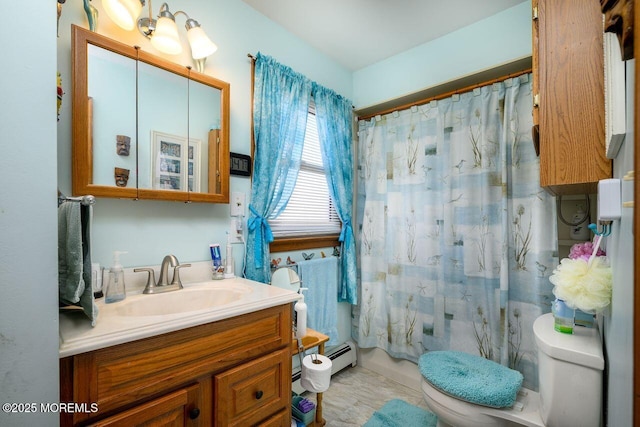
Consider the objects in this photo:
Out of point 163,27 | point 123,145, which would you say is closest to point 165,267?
point 123,145

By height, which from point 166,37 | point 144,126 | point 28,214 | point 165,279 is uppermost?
point 166,37

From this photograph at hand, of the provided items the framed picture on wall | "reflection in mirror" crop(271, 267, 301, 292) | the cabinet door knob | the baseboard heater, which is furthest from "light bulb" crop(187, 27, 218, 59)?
the baseboard heater

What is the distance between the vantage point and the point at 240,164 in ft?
5.33

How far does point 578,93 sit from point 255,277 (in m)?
1.69

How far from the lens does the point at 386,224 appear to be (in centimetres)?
228

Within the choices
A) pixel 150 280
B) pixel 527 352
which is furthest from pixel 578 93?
pixel 150 280

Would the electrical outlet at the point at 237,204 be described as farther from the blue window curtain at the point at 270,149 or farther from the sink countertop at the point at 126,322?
the sink countertop at the point at 126,322

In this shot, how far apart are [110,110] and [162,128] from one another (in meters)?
0.21

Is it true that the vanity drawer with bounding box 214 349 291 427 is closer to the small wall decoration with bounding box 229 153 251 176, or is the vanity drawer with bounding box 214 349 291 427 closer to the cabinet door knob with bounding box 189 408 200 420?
the cabinet door knob with bounding box 189 408 200 420

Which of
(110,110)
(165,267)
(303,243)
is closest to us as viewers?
(110,110)

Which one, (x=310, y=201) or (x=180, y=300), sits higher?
(x=310, y=201)

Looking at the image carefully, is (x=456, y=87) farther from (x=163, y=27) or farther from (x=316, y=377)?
(x=316, y=377)

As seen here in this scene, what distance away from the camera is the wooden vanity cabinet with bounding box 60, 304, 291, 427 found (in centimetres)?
73

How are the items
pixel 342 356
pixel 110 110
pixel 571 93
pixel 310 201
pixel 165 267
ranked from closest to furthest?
pixel 571 93
pixel 110 110
pixel 165 267
pixel 310 201
pixel 342 356
